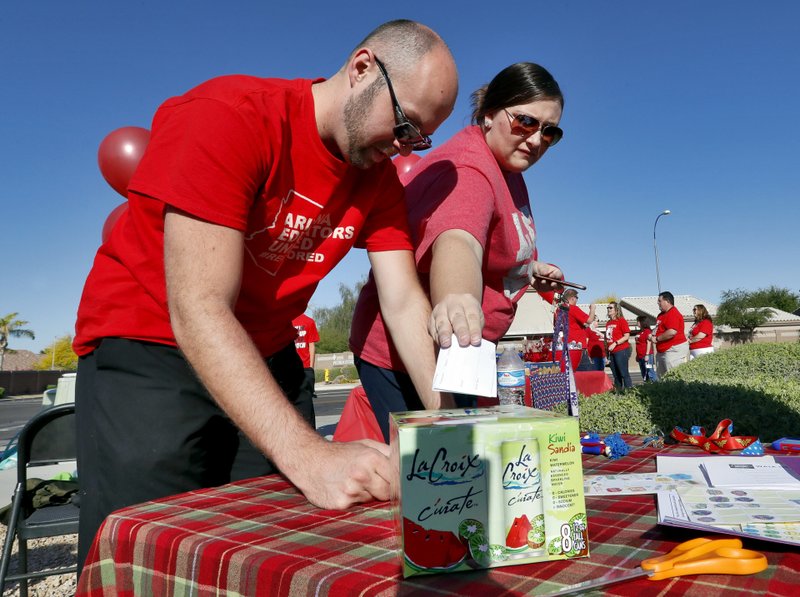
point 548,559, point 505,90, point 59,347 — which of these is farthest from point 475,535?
point 59,347

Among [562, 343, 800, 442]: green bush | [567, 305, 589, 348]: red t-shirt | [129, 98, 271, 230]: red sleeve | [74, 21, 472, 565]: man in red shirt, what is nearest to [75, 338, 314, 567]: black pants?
[74, 21, 472, 565]: man in red shirt

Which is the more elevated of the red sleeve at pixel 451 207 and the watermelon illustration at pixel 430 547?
the red sleeve at pixel 451 207

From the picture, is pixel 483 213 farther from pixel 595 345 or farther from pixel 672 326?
pixel 595 345

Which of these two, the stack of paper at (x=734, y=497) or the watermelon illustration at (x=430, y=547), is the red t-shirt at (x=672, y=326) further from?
the watermelon illustration at (x=430, y=547)

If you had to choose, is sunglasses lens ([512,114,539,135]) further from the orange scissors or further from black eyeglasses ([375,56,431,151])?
the orange scissors

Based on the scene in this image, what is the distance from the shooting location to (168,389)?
1.46m

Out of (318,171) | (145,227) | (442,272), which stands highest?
(318,171)

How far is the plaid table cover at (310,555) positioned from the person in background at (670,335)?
903 cm

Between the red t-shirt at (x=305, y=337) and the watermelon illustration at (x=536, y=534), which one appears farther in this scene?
the red t-shirt at (x=305, y=337)

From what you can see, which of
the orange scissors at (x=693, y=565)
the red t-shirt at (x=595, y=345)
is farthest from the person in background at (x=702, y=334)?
the orange scissors at (x=693, y=565)

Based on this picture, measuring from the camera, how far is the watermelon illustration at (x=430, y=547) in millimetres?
761

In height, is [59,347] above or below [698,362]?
above

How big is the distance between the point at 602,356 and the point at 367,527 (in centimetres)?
1078

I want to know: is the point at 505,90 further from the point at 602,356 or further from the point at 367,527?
the point at 602,356
